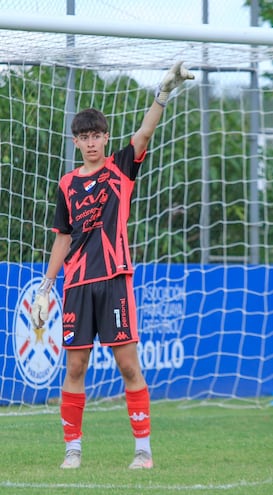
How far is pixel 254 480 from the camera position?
5812 millimetres

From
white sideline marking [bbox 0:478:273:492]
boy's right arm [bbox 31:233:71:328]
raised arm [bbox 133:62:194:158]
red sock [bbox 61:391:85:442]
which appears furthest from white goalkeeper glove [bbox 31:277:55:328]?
white sideline marking [bbox 0:478:273:492]

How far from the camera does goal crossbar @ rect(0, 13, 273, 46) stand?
664 centimetres

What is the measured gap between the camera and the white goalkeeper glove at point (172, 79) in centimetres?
617

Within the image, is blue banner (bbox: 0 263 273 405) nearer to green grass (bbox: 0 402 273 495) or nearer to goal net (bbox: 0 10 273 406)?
goal net (bbox: 0 10 273 406)

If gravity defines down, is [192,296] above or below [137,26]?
below

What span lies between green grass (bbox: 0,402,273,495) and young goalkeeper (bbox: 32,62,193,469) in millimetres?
274

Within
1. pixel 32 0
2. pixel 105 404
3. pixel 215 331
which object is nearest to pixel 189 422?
pixel 105 404

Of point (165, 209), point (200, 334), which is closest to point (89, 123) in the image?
point (200, 334)

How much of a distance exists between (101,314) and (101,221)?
0.47 meters

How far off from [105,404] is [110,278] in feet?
14.0

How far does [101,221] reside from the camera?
6262mm

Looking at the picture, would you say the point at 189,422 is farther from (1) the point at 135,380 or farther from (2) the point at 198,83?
(2) the point at 198,83

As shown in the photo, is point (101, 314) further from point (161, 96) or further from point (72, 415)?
point (161, 96)

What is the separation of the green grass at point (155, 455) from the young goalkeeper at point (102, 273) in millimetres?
274
